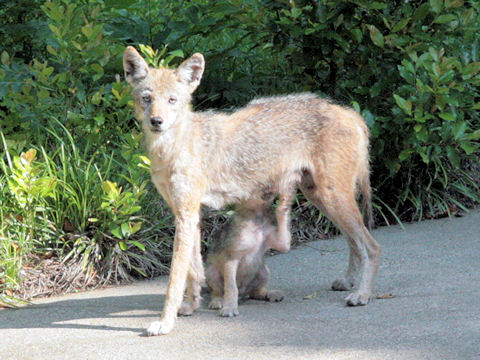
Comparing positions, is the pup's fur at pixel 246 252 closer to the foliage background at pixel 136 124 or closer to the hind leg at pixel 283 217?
the hind leg at pixel 283 217

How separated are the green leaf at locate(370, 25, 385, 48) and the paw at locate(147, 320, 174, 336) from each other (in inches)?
139

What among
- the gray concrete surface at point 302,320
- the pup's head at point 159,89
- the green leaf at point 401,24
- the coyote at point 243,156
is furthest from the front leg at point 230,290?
the green leaf at point 401,24

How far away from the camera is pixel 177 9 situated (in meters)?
7.37

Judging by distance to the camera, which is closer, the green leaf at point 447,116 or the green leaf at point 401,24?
the green leaf at point 447,116

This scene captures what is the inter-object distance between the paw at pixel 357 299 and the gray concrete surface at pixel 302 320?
0.21ft

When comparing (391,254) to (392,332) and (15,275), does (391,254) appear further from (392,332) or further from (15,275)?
(15,275)

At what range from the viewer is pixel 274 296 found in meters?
5.37

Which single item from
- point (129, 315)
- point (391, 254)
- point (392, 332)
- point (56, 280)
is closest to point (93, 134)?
point (56, 280)

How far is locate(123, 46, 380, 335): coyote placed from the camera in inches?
197

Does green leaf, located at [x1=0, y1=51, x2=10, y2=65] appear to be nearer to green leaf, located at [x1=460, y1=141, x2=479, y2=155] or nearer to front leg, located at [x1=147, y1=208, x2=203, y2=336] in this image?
front leg, located at [x1=147, y1=208, x2=203, y2=336]

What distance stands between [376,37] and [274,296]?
9.19 ft

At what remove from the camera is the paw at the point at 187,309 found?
16.7 feet

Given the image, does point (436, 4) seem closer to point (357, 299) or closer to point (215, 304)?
point (357, 299)

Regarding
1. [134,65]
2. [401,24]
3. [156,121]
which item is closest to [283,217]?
[156,121]
